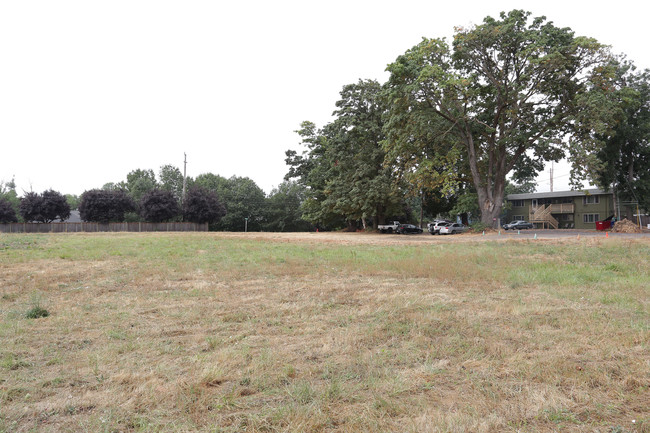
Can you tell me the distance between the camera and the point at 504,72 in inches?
1368

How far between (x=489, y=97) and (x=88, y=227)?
57757 mm

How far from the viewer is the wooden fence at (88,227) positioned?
58.7 m

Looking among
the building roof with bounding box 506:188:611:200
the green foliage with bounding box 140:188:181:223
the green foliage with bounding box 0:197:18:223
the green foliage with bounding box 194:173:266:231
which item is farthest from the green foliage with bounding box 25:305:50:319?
the green foliage with bounding box 0:197:18:223

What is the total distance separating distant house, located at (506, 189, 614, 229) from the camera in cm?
5566

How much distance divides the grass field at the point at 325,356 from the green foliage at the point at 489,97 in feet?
85.0

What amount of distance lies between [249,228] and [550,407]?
75.2 metres

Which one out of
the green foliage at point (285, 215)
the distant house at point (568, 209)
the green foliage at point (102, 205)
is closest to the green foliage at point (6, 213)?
the green foliage at point (102, 205)

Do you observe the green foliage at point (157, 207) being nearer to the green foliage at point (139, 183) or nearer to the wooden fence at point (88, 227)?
the wooden fence at point (88, 227)

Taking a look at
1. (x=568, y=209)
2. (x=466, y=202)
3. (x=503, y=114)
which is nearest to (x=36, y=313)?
(x=503, y=114)

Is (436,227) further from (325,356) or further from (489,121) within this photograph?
(325,356)

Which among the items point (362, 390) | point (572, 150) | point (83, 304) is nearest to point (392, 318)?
point (362, 390)

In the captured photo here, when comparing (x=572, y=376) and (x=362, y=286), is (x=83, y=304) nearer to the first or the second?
(x=362, y=286)

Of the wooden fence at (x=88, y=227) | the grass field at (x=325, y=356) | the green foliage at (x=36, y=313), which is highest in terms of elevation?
A: the wooden fence at (x=88, y=227)

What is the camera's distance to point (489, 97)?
124ft
